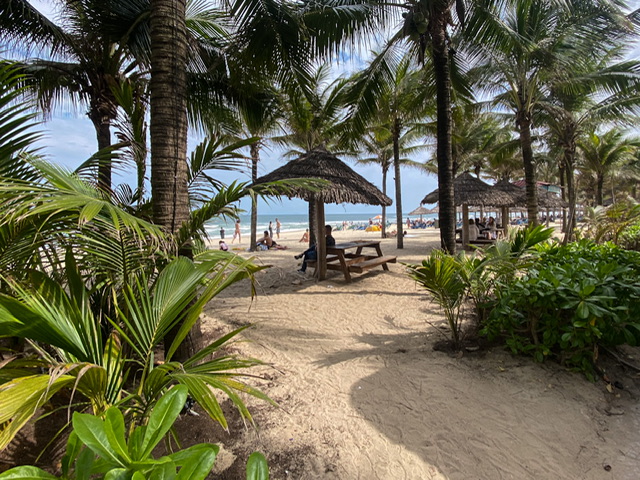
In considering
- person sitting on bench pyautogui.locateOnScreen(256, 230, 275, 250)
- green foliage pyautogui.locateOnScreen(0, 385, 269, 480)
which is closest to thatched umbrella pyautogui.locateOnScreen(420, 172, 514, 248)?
person sitting on bench pyautogui.locateOnScreen(256, 230, 275, 250)

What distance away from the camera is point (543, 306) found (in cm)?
260

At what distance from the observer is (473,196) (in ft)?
36.4

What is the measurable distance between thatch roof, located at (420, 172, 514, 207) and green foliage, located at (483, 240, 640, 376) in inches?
328

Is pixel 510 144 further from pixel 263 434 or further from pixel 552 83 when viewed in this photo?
pixel 263 434

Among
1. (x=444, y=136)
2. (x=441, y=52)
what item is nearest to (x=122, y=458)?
(x=444, y=136)

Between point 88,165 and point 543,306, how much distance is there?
3909 millimetres

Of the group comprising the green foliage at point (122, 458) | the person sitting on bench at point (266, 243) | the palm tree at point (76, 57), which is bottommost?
the person sitting on bench at point (266, 243)

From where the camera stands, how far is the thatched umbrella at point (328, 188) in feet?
21.0

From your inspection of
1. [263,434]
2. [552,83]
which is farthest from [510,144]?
[263,434]

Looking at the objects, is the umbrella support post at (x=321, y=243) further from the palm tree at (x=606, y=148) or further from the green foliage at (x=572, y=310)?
the palm tree at (x=606, y=148)

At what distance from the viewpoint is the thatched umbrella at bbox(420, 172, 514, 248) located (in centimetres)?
1105

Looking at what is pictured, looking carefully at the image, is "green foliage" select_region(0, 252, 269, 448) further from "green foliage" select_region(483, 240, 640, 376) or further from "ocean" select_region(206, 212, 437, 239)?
"green foliage" select_region(483, 240, 640, 376)

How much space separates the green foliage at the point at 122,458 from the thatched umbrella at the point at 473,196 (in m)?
11.5

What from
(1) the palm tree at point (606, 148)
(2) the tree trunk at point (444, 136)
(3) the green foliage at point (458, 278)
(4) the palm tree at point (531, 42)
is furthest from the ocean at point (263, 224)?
(1) the palm tree at point (606, 148)
